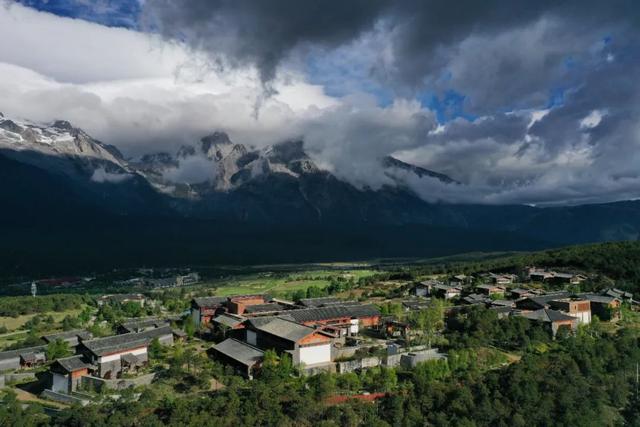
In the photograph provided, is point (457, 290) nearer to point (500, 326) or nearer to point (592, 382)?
point (500, 326)

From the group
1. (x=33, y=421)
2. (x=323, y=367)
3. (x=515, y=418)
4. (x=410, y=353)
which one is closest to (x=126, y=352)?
(x=33, y=421)

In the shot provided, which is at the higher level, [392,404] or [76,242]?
[76,242]

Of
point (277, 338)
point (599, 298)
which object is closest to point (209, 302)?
point (277, 338)

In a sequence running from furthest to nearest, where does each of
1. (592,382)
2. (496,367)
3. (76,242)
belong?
(76,242)
(496,367)
(592,382)

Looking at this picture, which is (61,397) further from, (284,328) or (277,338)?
(284,328)

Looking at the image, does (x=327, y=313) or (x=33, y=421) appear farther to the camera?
(x=327, y=313)

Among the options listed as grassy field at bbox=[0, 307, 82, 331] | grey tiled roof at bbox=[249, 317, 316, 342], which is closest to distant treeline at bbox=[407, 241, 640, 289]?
grey tiled roof at bbox=[249, 317, 316, 342]

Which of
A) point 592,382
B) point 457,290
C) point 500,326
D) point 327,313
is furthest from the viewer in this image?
point 457,290

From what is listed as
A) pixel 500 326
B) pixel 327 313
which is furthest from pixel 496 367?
pixel 327 313
